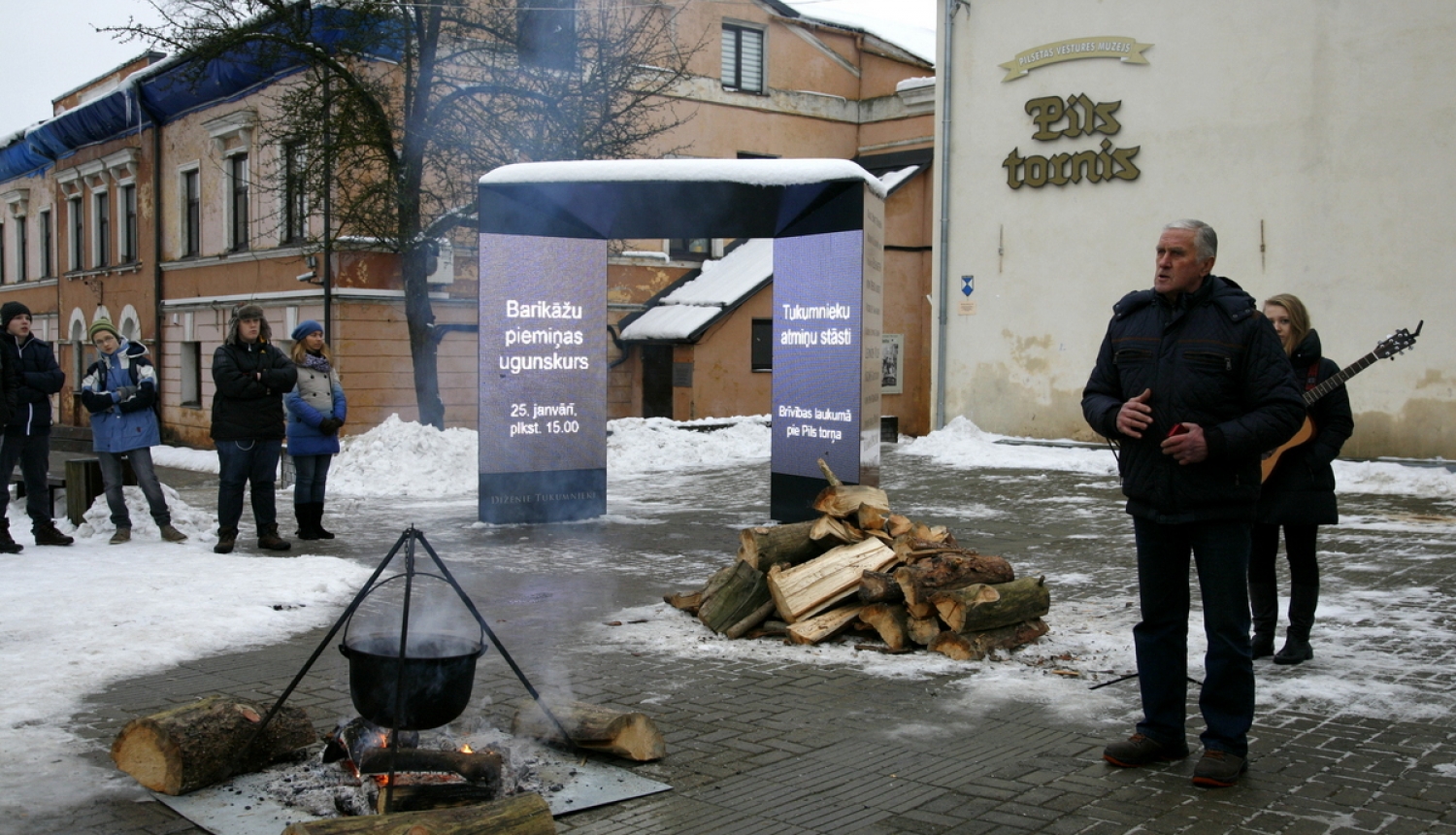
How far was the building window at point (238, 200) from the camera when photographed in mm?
24766

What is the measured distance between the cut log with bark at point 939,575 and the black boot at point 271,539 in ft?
18.6

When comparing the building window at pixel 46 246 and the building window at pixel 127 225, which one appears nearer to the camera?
the building window at pixel 127 225

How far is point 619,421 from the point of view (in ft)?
71.3

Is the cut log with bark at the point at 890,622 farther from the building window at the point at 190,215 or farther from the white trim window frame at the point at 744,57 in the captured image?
the white trim window frame at the point at 744,57

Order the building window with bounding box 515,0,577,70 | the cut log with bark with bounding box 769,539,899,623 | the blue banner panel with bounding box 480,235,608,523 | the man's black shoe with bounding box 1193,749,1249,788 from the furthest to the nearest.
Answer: the building window with bounding box 515,0,577,70, the blue banner panel with bounding box 480,235,608,523, the cut log with bark with bounding box 769,539,899,623, the man's black shoe with bounding box 1193,749,1249,788

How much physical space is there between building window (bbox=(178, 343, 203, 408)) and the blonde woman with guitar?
24.2 m

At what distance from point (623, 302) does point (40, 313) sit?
18.7 metres

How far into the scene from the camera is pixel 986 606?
686 centimetres

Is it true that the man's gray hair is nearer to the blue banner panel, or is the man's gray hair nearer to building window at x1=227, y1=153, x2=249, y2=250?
the blue banner panel

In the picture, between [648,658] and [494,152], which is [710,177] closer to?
[648,658]

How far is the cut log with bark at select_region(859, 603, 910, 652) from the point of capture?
700 cm

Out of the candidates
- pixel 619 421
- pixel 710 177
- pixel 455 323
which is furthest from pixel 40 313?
pixel 710 177

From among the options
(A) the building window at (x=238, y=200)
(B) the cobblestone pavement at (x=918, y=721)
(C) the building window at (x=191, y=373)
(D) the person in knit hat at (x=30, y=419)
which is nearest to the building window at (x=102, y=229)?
(C) the building window at (x=191, y=373)

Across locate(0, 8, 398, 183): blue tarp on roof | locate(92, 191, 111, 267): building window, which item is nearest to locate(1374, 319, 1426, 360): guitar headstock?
locate(0, 8, 398, 183): blue tarp on roof
